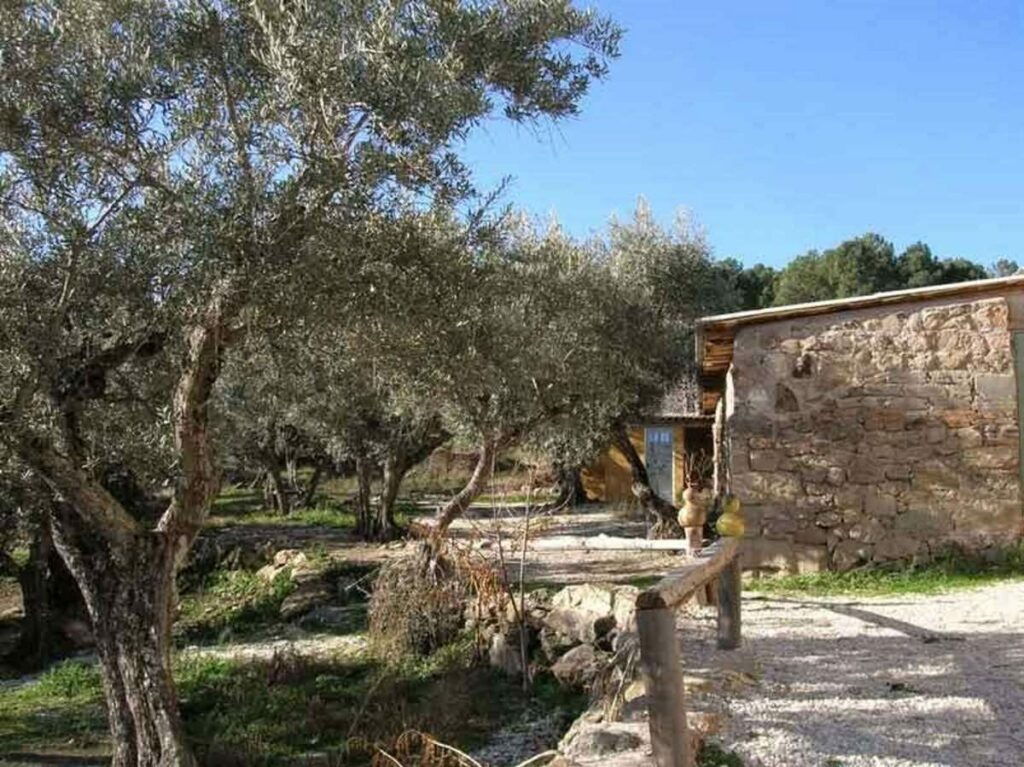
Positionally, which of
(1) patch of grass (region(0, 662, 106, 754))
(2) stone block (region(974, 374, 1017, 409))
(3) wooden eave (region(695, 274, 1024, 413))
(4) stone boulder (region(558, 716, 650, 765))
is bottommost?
(1) patch of grass (region(0, 662, 106, 754))

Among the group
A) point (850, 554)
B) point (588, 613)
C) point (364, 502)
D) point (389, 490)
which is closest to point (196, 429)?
point (588, 613)

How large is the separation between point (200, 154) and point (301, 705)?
545 cm

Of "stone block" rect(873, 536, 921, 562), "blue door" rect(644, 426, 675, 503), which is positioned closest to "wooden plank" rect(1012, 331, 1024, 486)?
"stone block" rect(873, 536, 921, 562)

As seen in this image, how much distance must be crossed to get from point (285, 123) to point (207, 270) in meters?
0.99

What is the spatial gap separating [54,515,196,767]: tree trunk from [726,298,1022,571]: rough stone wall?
6724 mm

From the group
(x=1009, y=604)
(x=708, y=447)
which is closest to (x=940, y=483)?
(x=1009, y=604)

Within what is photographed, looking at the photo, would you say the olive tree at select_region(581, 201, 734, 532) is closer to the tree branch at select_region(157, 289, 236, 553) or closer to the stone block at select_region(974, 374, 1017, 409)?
the stone block at select_region(974, 374, 1017, 409)

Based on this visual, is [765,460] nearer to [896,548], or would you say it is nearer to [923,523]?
[896,548]

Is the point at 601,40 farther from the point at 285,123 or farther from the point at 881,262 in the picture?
the point at 881,262

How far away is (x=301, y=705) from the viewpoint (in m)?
9.10

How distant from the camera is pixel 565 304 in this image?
13.4 metres

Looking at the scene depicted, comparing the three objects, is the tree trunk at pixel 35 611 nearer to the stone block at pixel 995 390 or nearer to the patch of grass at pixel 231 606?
the patch of grass at pixel 231 606

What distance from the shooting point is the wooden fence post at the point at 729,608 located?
719cm

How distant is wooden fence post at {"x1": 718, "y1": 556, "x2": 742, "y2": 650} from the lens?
283 inches
